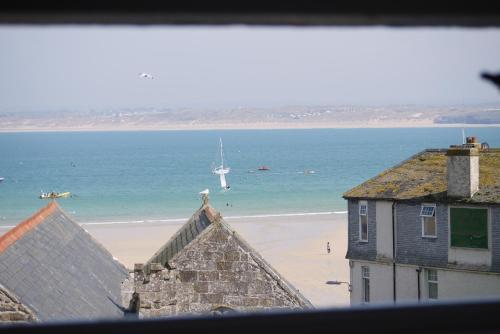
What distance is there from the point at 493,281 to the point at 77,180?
306 feet

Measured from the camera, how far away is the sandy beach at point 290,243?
135 ft

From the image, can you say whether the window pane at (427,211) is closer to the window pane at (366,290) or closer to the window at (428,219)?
the window at (428,219)

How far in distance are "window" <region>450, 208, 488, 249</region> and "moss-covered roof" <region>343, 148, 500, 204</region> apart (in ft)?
0.97

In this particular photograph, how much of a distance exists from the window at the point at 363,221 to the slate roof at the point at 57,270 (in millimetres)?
8216

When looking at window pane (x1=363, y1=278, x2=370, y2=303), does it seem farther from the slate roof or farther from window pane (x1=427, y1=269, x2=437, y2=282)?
the slate roof

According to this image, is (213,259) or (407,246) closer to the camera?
(213,259)

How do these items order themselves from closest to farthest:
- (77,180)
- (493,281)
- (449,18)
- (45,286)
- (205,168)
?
(449,18), (45,286), (493,281), (77,180), (205,168)

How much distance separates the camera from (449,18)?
149 centimetres

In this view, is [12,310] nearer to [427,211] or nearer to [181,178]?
[427,211]

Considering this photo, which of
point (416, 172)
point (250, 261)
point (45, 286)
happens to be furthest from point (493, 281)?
point (45, 286)

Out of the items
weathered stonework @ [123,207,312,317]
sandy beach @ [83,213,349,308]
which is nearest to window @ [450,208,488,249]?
weathered stonework @ [123,207,312,317]

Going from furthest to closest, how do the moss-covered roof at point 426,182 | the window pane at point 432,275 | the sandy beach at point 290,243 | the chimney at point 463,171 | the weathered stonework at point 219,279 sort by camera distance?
the sandy beach at point 290,243, the window pane at point 432,275, the moss-covered roof at point 426,182, the chimney at point 463,171, the weathered stonework at point 219,279

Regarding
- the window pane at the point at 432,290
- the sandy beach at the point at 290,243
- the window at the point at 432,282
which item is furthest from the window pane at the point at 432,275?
the sandy beach at the point at 290,243

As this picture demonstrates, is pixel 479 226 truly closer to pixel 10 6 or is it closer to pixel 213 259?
pixel 213 259
